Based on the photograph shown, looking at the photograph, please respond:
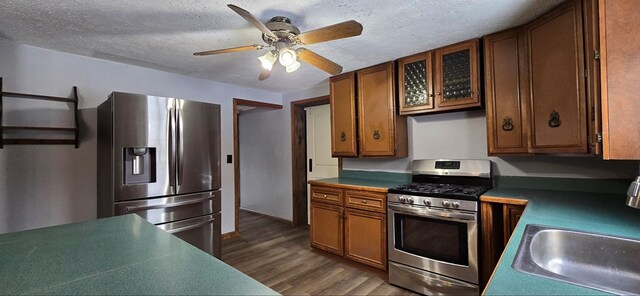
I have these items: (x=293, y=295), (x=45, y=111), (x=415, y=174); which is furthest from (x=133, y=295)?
(x=45, y=111)

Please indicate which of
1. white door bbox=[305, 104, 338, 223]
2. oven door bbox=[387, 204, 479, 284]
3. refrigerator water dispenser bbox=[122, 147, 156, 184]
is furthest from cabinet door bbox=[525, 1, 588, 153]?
refrigerator water dispenser bbox=[122, 147, 156, 184]

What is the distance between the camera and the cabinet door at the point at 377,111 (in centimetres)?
268

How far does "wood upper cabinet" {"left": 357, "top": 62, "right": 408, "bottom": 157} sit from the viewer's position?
8.77 ft

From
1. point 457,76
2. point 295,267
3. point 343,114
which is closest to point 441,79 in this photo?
point 457,76

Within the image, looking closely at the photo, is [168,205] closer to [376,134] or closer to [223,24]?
[223,24]

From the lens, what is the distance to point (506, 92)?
6.59ft

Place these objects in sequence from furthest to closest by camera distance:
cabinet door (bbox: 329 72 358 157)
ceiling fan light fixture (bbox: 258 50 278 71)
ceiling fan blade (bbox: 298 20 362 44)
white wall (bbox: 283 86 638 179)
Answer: cabinet door (bbox: 329 72 358 157) → white wall (bbox: 283 86 638 179) → ceiling fan light fixture (bbox: 258 50 278 71) → ceiling fan blade (bbox: 298 20 362 44)

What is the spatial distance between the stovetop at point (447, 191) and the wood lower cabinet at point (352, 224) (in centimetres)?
23

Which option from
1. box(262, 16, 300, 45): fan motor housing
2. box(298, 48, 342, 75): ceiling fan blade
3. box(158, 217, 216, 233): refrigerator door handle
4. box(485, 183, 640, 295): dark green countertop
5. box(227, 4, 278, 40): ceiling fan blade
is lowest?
box(158, 217, 216, 233): refrigerator door handle

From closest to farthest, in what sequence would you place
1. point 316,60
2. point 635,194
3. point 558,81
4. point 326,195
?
1. point 635,194
2. point 558,81
3. point 316,60
4. point 326,195

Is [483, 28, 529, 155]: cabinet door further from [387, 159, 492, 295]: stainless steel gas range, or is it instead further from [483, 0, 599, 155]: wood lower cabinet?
[387, 159, 492, 295]: stainless steel gas range

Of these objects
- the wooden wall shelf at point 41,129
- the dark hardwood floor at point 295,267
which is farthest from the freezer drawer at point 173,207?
the wooden wall shelf at point 41,129

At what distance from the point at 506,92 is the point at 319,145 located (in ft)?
8.05

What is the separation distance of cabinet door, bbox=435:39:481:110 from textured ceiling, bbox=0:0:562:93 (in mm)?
92
